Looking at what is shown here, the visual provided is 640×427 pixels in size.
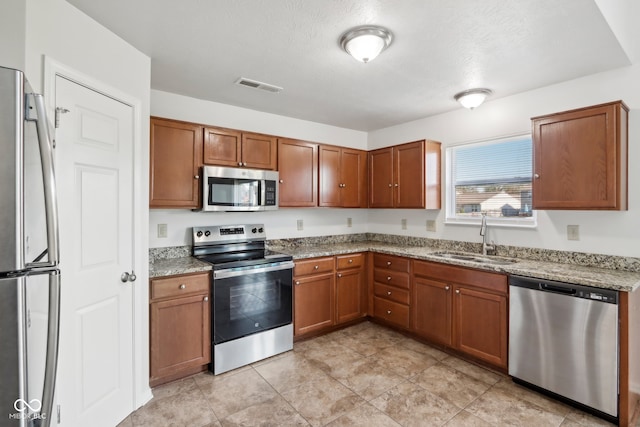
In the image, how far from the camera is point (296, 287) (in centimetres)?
318

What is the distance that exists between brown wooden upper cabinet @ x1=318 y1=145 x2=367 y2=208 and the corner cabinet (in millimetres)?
1221

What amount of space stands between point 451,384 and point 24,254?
2781mm

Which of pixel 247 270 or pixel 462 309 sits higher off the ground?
pixel 247 270

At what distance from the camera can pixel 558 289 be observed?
2.24 m

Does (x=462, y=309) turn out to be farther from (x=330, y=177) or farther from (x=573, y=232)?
(x=330, y=177)

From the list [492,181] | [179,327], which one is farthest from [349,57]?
[179,327]

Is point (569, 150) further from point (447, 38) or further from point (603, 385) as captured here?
point (603, 385)

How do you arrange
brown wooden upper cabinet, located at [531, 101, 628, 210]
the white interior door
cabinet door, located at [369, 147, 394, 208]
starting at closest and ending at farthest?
the white interior door → brown wooden upper cabinet, located at [531, 101, 628, 210] → cabinet door, located at [369, 147, 394, 208]

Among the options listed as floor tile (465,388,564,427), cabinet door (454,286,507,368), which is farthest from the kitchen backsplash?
floor tile (465,388,564,427)

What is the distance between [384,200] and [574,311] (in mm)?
2202

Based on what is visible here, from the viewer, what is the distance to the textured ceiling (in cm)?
173

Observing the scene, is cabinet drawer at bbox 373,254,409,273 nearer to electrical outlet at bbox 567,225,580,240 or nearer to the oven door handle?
the oven door handle

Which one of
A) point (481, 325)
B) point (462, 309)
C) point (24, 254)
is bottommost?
point (481, 325)

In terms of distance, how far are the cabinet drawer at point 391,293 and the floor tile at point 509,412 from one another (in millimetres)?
1167
